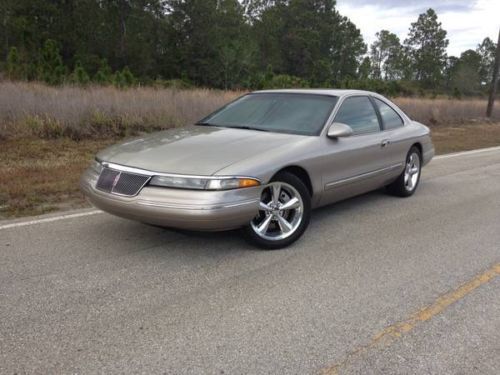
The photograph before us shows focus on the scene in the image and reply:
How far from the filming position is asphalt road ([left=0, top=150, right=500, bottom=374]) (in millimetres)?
2826

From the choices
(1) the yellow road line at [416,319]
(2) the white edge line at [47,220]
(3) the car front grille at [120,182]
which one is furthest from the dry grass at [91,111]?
(1) the yellow road line at [416,319]

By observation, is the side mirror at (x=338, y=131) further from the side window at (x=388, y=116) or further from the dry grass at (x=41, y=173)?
the dry grass at (x=41, y=173)

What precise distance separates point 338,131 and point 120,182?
2194 mm

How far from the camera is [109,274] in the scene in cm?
389

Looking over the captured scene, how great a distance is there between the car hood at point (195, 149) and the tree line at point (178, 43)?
671 inches

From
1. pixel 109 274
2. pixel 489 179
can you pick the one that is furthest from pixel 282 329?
pixel 489 179

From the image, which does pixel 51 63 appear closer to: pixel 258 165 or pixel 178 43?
pixel 258 165

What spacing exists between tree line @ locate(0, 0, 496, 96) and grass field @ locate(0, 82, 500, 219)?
370 inches

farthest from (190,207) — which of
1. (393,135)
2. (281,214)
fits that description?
(393,135)

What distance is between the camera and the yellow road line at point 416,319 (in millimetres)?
2844

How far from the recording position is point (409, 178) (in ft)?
22.6

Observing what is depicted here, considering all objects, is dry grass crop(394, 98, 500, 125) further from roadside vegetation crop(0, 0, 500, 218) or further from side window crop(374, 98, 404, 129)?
side window crop(374, 98, 404, 129)

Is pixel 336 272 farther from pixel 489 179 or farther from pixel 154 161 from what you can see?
pixel 489 179

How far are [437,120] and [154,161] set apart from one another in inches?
727
